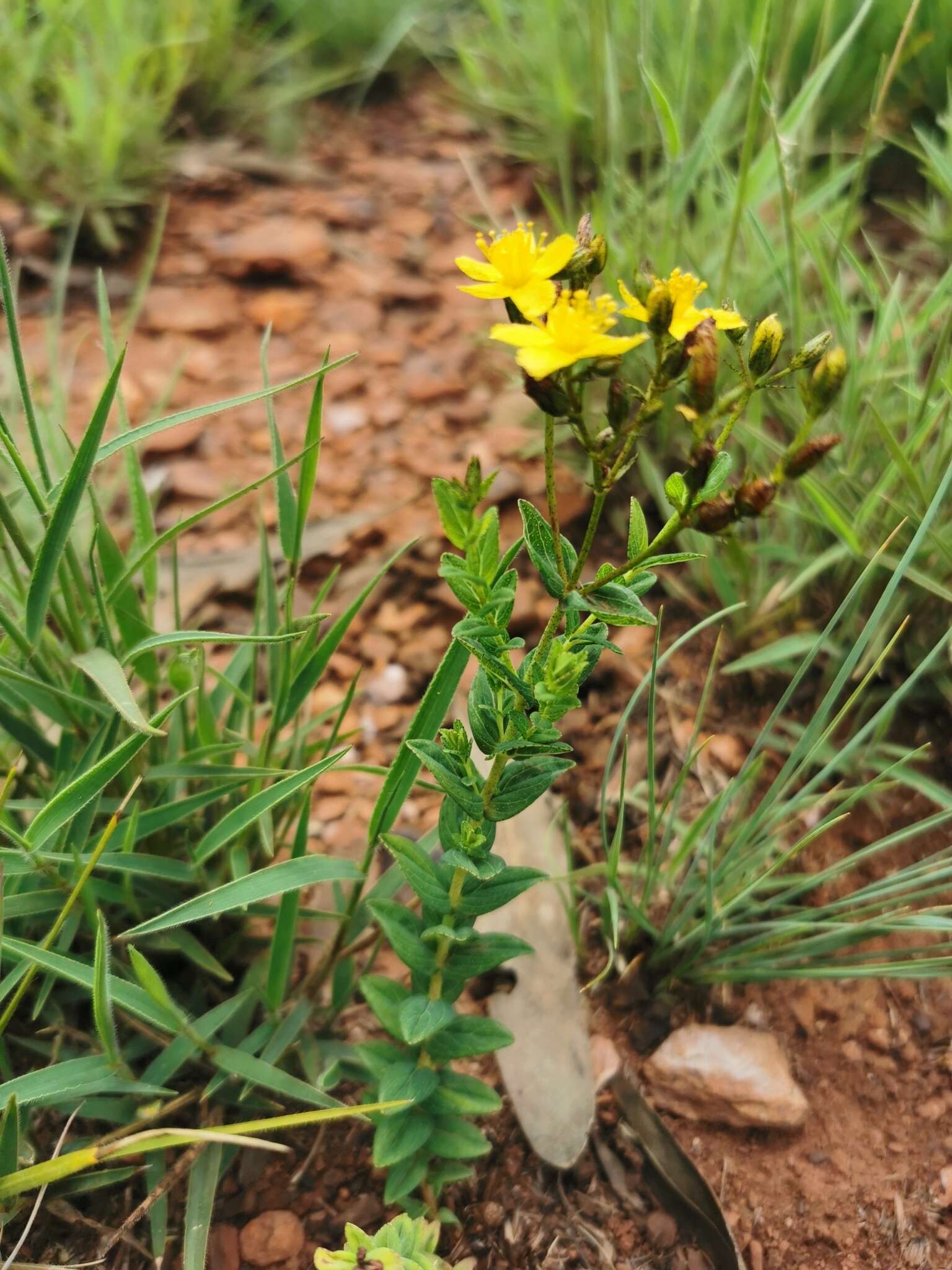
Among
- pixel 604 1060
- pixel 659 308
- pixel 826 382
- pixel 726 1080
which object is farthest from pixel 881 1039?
pixel 659 308

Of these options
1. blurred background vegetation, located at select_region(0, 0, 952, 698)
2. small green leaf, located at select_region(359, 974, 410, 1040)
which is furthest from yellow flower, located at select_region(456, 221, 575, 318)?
small green leaf, located at select_region(359, 974, 410, 1040)

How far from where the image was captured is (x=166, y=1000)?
873 millimetres

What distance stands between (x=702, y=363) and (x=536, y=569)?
0.20 metres

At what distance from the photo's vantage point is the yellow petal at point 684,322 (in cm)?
72

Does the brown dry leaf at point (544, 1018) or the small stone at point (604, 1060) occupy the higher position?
the brown dry leaf at point (544, 1018)

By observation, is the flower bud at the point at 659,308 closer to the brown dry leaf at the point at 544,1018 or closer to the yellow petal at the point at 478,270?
the yellow petal at the point at 478,270

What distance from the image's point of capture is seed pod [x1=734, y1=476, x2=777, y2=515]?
66cm

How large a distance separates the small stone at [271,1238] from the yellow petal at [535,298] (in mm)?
920

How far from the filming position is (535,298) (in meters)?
0.73

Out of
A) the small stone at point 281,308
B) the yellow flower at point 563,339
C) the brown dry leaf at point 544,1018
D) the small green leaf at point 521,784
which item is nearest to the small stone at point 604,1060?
the brown dry leaf at point 544,1018

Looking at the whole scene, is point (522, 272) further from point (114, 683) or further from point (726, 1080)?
point (726, 1080)

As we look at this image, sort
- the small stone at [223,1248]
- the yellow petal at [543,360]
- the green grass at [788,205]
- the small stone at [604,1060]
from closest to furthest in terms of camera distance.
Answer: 1. the yellow petal at [543,360]
2. the small stone at [223,1248]
3. the small stone at [604,1060]
4. the green grass at [788,205]

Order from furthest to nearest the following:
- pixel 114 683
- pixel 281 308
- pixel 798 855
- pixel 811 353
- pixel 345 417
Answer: pixel 281 308
pixel 345 417
pixel 798 855
pixel 114 683
pixel 811 353

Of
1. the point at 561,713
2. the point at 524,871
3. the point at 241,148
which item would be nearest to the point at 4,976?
the point at 524,871
